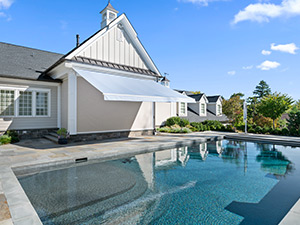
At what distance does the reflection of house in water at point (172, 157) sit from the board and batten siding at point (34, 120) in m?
9.23

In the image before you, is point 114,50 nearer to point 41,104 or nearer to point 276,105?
point 41,104

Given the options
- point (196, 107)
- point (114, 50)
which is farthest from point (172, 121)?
point (114, 50)

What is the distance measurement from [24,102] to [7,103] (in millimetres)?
1008

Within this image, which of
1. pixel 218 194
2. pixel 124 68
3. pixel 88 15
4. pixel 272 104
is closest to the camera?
pixel 218 194

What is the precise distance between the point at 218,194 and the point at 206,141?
10.5m

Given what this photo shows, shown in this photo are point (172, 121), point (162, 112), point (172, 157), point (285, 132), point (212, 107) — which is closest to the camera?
point (172, 157)

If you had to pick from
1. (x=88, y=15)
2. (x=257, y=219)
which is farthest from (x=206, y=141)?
(x=88, y=15)

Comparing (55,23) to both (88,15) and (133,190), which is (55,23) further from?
(133,190)

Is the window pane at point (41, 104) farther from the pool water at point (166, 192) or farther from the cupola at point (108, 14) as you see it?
the pool water at point (166, 192)

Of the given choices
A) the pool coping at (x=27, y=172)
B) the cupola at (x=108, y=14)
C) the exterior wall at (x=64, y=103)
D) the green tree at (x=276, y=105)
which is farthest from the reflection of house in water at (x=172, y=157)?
the green tree at (x=276, y=105)

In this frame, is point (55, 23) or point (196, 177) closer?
point (196, 177)

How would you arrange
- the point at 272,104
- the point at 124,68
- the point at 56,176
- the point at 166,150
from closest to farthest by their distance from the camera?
the point at 56,176, the point at 166,150, the point at 124,68, the point at 272,104

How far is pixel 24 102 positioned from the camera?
13758 millimetres

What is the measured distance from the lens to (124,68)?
15172 mm
